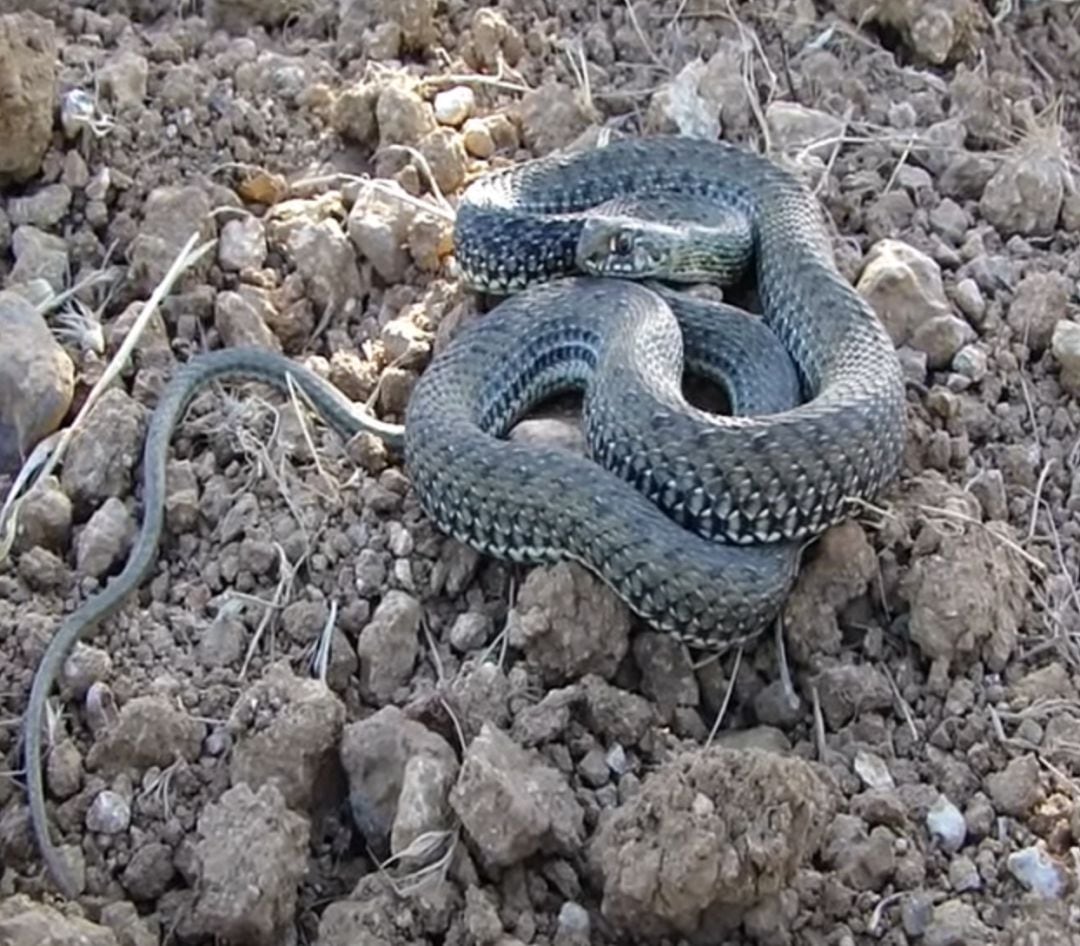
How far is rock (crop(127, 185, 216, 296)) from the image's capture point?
20.0 feet

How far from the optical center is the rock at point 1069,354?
5.96m

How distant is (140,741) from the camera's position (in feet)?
15.4

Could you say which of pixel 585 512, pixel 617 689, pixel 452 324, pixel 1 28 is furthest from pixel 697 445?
pixel 1 28

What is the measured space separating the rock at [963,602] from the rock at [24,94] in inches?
131

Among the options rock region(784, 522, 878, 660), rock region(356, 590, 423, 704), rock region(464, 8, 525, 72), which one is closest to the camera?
rock region(356, 590, 423, 704)

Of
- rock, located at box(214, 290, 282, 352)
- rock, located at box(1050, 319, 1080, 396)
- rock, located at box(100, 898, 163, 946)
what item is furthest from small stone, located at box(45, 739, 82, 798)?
rock, located at box(1050, 319, 1080, 396)

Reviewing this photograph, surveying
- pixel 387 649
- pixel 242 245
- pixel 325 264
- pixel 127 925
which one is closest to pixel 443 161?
pixel 325 264

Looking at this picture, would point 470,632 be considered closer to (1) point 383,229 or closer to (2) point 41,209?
(1) point 383,229

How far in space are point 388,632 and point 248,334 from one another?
1.38 meters

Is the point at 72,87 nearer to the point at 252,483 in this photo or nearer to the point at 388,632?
the point at 252,483

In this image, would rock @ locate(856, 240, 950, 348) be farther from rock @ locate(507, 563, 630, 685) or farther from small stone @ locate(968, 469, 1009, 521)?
rock @ locate(507, 563, 630, 685)

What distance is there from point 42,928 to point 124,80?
356cm

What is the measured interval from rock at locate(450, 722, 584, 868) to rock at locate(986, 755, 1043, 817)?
3.70 feet

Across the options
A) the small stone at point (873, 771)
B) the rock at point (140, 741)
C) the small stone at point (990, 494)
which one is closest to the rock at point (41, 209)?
the rock at point (140, 741)
